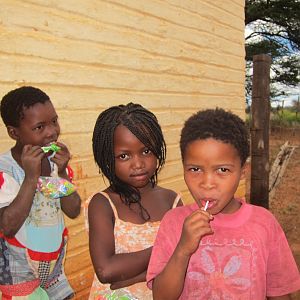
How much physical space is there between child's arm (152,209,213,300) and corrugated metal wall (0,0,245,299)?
75.1 inches

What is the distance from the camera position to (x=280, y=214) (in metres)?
9.52

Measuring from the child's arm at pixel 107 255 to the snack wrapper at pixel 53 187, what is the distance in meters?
0.36

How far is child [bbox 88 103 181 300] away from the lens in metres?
1.86

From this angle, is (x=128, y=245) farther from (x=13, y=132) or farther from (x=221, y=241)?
(x=13, y=132)

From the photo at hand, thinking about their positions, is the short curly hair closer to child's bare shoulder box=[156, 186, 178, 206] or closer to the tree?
child's bare shoulder box=[156, 186, 178, 206]

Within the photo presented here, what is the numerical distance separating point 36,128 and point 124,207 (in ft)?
2.08

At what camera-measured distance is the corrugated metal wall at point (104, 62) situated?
128 inches

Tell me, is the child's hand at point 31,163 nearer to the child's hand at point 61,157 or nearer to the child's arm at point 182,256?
the child's hand at point 61,157

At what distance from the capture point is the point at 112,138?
6.56 ft

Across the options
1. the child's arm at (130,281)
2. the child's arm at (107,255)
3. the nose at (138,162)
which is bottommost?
the child's arm at (130,281)

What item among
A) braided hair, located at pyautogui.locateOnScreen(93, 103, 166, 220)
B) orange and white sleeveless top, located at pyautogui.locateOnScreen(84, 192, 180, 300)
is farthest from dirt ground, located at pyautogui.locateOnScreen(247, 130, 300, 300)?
braided hair, located at pyautogui.locateOnScreen(93, 103, 166, 220)

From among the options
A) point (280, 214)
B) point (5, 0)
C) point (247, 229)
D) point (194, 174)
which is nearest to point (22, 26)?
point (5, 0)

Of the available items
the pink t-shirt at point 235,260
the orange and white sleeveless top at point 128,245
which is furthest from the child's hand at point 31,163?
the pink t-shirt at point 235,260

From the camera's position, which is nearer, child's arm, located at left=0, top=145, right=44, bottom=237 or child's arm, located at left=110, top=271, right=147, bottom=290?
child's arm, located at left=110, top=271, right=147, bottom=290
